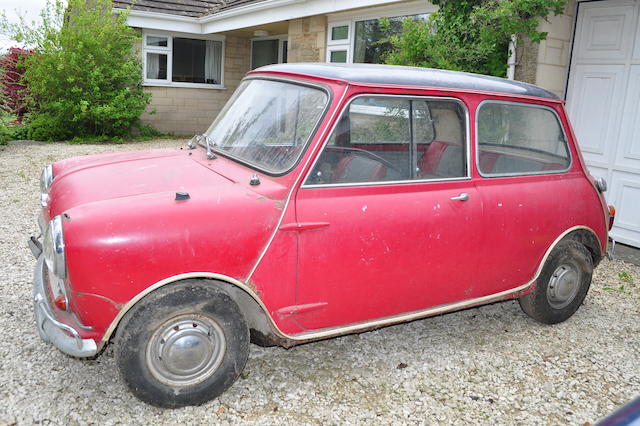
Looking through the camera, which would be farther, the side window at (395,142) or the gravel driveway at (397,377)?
the side window at (395,142)

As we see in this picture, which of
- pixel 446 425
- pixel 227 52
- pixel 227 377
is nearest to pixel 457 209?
pixel 446 425

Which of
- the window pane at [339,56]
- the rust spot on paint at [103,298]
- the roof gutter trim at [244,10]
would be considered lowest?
the rust spot on paint at [103,298]

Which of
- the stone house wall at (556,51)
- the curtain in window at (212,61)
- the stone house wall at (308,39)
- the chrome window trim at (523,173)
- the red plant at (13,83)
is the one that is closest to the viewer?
the chrome window trim at (523,173)

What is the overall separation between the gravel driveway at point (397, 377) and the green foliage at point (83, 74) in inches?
Result: 357

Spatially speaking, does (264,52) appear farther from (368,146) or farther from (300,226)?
(300,226)

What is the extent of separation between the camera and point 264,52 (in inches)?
615

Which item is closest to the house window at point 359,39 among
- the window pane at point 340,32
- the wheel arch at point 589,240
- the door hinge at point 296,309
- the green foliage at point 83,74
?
the window pane at point 340,32

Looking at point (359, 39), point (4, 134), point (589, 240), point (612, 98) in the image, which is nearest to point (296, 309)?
point (589, 240)

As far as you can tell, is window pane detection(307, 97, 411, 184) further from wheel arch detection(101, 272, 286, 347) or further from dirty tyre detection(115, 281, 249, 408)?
dirty tyre detection(115, 281, 249, 408)

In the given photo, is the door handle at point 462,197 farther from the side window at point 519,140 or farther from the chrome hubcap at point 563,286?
the chrome hubcap at point 563,286

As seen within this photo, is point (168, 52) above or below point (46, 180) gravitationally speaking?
above

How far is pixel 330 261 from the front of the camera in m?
3.10

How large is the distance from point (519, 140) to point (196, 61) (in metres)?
13.2

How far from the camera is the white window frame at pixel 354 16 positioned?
30.3 feet
